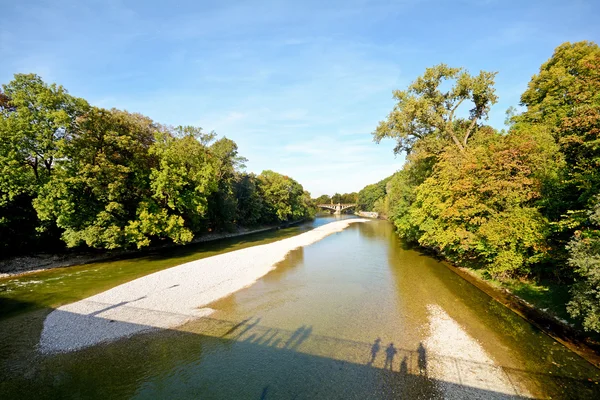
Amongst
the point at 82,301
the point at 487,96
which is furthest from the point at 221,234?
the point at 487,96

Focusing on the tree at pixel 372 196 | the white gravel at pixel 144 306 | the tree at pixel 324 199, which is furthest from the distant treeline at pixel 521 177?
the tree at pixel 324 199

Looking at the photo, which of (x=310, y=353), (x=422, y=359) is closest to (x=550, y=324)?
(x=422, y=359)

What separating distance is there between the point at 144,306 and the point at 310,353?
10.1m

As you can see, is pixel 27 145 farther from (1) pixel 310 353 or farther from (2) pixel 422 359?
(2) pixel 422 359

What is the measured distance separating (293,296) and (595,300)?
14064mm

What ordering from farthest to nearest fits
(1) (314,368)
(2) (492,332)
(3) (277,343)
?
1. (2) (492,332)
2. (3) (277,343)
3. (1) (314,368)

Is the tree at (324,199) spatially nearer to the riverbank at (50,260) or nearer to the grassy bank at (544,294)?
the riverbank at (50,260)

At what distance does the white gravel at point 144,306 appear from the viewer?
12.1m

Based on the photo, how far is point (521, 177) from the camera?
16500 mm

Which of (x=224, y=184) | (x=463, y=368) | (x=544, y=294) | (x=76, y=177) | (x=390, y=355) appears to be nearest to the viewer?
(x=463, y=368)

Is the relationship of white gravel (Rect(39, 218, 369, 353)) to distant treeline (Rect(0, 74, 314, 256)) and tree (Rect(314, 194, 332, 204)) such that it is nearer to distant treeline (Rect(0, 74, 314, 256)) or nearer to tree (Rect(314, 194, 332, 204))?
distant treeline (Rect(0, 74, 314, 256))

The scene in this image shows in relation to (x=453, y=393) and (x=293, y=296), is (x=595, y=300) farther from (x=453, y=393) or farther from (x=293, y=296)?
(x=293, y=296)

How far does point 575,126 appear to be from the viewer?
11.2 meters

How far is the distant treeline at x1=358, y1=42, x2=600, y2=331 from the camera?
35.9ft
